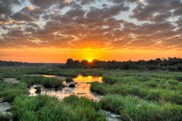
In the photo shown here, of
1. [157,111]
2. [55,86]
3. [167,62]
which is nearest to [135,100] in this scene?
[157,111]

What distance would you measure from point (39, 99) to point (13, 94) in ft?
17.7

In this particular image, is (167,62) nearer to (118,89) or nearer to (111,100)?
(118,89)

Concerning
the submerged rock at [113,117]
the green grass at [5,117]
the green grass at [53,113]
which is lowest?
the submerged rock at [113,117]

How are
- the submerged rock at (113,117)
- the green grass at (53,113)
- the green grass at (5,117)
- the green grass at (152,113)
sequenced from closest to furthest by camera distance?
the green grass at (53,113), the green grass at (152,113), the green grass at (5,117), the submerged rock at (113,117)

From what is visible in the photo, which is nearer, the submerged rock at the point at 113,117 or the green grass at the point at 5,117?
the green grass at the point at 5,117

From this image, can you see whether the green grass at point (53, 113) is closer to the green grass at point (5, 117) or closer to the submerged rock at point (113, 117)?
the green grass at point (5, 117)

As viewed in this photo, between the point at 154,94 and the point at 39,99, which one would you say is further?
the point at 154,94

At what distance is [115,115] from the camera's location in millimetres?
12969

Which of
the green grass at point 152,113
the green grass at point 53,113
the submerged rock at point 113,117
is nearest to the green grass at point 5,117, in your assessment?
the green grass at point 53,113

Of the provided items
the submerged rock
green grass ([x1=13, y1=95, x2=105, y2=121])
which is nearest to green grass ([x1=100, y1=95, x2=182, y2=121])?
the submerged rock

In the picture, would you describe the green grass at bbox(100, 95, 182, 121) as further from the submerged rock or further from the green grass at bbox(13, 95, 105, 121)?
the green grass at bbox(13, 95, 105, 121)

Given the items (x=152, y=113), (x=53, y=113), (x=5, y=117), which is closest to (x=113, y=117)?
(x=152, y=113)

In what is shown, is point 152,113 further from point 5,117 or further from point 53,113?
point 5,117

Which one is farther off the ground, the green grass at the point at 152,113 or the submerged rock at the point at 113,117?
the green grass at the point at 152,113
